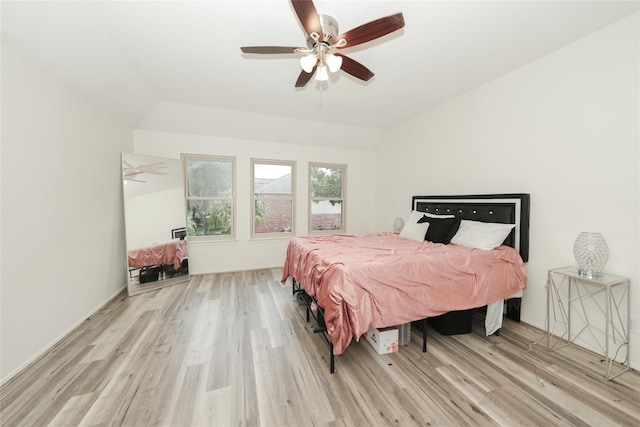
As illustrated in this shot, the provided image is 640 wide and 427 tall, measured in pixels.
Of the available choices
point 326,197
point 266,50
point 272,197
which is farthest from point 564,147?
point 272,197

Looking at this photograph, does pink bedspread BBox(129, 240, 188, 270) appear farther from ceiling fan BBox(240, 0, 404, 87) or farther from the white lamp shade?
the white lamp shade

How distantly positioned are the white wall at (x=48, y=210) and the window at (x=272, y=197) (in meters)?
2.18

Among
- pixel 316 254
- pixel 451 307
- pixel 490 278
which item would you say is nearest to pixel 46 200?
pixel 316 254

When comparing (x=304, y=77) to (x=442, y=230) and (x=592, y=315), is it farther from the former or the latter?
(x=592, y=315)

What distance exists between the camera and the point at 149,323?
2.60m

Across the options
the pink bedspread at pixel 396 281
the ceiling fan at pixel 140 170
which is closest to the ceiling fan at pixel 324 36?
the pink bedspread at pixel 396 281

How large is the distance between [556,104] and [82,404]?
14.9 ft

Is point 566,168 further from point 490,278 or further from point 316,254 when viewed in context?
point 316,254

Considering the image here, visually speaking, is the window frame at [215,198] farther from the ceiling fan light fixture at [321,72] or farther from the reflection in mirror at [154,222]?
the ceiling fan light fixture at [321,72]

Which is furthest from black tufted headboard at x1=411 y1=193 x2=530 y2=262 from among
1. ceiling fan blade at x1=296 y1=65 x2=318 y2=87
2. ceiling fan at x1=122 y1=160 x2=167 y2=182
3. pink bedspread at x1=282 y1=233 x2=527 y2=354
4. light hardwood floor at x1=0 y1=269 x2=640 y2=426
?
ceiling fan at x1=122 y1=160 x2=167 y2=182

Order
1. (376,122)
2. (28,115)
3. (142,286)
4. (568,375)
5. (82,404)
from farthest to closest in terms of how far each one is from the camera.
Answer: (376,122), (142,286), (28,115), (568,375), (82,404)

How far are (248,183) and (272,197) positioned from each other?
0.54 metres

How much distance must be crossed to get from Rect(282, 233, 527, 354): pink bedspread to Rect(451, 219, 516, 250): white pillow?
94 millimetres

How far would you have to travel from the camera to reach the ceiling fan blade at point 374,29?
1558 millimetres
